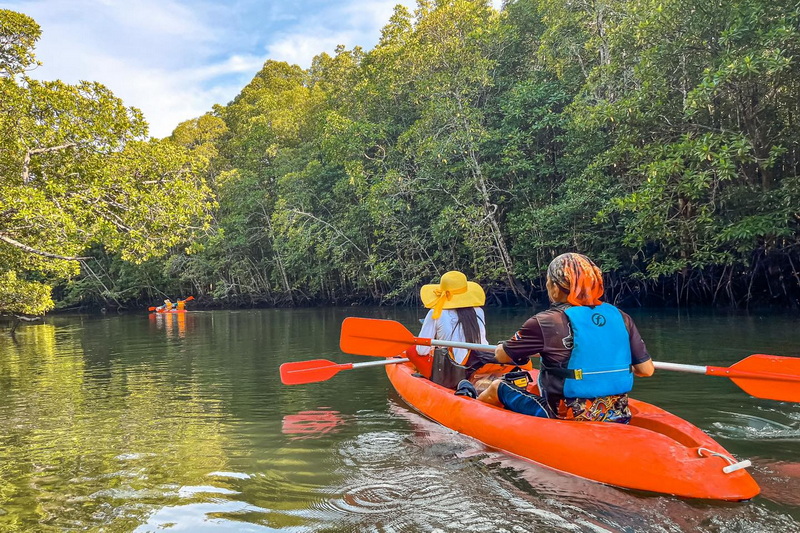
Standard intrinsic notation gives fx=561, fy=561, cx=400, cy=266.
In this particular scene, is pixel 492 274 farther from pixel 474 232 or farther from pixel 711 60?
pixel 711 60

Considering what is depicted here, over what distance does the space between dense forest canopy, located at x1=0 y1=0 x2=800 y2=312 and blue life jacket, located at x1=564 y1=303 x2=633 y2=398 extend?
21.7ft

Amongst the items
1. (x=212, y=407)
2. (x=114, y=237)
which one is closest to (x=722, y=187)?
(x=212, y=407)

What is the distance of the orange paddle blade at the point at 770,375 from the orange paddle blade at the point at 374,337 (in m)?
2.37

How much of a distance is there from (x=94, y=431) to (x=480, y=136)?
41.1ft

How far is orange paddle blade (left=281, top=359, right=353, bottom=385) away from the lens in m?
4.80

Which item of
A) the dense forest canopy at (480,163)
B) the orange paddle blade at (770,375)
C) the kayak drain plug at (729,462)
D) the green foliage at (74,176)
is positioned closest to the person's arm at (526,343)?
the kayak drain plug at (729,462)

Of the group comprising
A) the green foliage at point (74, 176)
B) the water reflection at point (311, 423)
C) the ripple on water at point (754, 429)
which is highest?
the green foliage at point (74, 176)

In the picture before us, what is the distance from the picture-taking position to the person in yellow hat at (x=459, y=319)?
15.0 ft

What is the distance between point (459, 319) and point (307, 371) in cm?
141

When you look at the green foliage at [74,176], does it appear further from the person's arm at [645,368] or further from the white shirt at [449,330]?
the person's arm at [645,368]

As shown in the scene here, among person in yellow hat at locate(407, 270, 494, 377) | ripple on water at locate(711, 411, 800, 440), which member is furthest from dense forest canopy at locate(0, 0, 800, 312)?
person in yellow hat at locate(407, 270, 494, 377)

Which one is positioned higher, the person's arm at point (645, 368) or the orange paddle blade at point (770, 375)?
the person's arm at point (645, 368)

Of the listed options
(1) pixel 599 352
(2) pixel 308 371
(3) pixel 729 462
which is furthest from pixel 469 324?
(3) pixel 729 462

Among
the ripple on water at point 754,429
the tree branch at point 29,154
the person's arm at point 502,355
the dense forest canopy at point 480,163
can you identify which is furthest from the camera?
the tree branch at point 29,154
